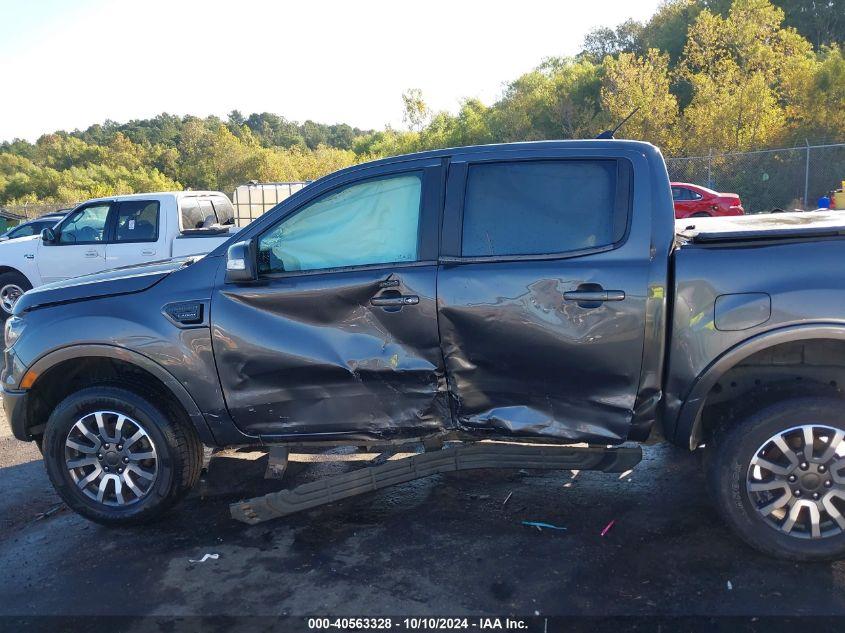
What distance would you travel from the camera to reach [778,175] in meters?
22.0

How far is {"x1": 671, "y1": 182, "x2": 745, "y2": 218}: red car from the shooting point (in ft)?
62.9

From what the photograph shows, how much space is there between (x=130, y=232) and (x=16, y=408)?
260 inches

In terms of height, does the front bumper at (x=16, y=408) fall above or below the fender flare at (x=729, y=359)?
below

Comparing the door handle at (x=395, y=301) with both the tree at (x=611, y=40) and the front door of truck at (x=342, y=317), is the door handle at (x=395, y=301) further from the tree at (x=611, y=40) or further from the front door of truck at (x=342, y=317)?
the tree at (x=611, y=40)

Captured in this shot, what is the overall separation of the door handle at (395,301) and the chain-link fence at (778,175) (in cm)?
2050

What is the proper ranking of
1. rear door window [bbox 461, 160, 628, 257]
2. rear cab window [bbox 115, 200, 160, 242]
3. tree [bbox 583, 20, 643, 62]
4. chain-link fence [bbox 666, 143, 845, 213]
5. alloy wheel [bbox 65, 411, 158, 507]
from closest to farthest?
rear door window [bbox 461, 160, 628, 257] → alloy wheel [bbox 65, 411, 158, 507] → rear cab window [bbox 115, 200, 160, 242] → chain-link fence [bbox 666, 143, 845, 213] → tree [bbox 583, 20, 643, 62]

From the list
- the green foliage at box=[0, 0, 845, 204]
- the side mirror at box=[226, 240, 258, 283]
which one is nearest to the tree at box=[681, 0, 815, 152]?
the green foliage at box=[0, 0, 845, 204]

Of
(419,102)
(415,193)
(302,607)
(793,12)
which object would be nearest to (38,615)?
(302,607)

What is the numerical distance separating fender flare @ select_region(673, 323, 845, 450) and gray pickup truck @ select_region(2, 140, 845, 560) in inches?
0.4

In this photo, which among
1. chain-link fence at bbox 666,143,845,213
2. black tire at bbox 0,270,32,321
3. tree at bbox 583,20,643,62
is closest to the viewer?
black tire at bbox 0,270,32,321

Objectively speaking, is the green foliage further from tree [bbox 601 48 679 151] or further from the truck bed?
the truck bed

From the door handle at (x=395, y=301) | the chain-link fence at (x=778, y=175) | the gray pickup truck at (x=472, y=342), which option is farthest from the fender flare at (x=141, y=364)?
the chain-link fence at (x=778, y=175)

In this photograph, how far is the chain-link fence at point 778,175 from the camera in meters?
21.6

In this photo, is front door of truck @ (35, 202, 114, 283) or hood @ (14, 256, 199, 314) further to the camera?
front door of truck @ (35, 202, 114, 283)
